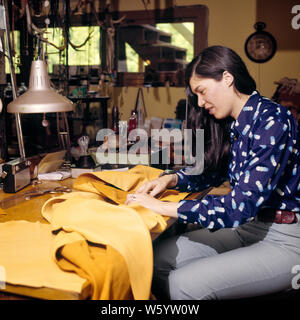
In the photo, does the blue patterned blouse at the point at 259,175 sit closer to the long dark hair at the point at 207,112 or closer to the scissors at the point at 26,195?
the long dark hair at the point at 207,112

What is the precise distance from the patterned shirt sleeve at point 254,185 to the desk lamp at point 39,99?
85cm

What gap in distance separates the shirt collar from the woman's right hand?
468 millimetres

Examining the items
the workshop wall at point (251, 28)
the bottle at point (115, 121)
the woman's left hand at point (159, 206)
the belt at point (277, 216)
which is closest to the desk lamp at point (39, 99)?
the woman's left hand at point (159, 206)

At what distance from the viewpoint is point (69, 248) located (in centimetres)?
131

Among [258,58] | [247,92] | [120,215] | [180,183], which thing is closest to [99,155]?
[180,183]

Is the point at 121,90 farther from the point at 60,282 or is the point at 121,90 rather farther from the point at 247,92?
the point at 60,282

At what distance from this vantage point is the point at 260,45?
6590 mm

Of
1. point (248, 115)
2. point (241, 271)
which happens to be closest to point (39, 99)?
point (248, 115)

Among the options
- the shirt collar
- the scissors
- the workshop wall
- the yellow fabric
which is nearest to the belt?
the shirt collar

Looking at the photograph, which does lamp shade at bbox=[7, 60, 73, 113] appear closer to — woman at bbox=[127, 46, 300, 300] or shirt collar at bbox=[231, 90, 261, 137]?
woman at bbox=[127, 46, 300, 300]

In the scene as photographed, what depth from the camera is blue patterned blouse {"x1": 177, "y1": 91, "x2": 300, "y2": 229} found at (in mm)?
1675

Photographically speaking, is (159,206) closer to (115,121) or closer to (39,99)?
(39,99)
